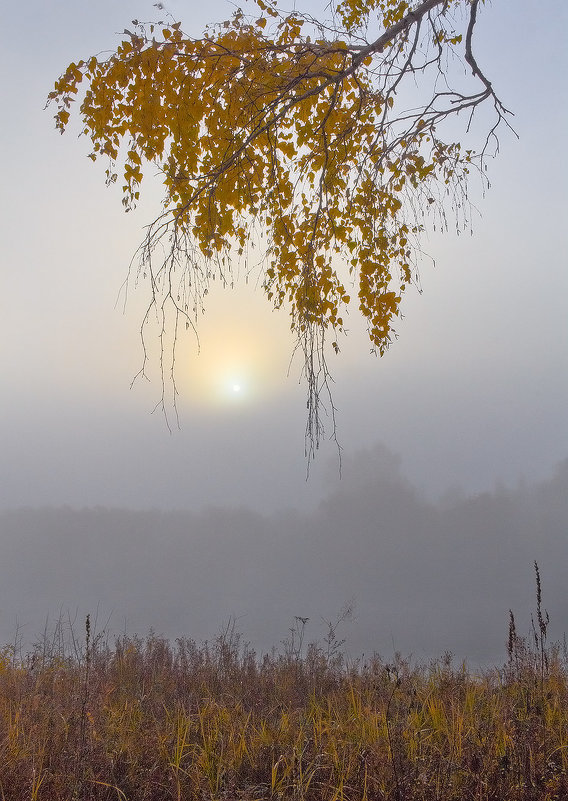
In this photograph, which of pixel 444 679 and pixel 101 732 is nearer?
pixel 101 732

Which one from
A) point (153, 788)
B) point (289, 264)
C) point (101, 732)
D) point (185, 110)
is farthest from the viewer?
point (289, 264)

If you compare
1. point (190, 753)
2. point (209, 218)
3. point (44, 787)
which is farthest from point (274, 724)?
point (209, 218)

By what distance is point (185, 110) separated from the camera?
4.62 meters

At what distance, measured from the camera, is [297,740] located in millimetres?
3908

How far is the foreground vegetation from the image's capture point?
3254 millimetres

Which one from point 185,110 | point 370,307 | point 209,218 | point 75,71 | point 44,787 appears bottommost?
point 44,787

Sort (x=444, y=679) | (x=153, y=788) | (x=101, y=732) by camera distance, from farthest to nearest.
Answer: (x=444, y=679) → (x=101, y=732) → (x=153, y=788)

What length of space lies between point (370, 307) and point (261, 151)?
1586 millimetres

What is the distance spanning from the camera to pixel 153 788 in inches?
135

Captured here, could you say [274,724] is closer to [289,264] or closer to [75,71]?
[289,264]

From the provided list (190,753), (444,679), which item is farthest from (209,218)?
(444,679)

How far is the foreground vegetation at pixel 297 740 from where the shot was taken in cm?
325

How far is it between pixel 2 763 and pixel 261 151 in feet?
15.0

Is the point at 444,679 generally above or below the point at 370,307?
below
